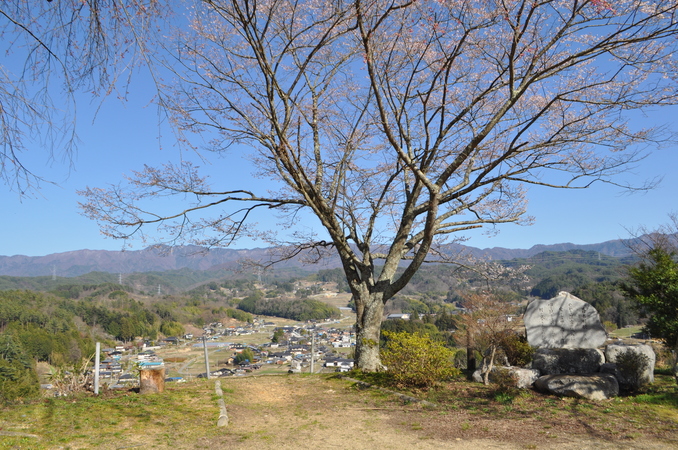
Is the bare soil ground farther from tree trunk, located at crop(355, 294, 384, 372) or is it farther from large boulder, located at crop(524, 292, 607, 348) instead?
tree trunk, located at crop(355, 294, 384, 372)

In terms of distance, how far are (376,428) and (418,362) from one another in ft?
6.10

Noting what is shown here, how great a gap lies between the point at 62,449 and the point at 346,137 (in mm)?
7274

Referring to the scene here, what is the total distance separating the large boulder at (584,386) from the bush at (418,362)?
4.39ft

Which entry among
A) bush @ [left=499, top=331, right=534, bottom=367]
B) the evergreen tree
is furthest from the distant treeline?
the evergreen tree

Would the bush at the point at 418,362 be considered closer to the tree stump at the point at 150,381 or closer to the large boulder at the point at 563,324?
the large boulder at the point at 563,324

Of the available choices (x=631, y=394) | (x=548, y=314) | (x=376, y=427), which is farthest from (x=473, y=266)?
(x=376, y=427)

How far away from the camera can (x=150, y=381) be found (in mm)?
5988

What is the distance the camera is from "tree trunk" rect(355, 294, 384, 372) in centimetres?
773

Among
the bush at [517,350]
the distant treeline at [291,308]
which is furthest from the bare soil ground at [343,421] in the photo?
the distant treeline at [291,308]

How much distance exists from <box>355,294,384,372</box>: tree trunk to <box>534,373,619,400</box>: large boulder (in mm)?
2949

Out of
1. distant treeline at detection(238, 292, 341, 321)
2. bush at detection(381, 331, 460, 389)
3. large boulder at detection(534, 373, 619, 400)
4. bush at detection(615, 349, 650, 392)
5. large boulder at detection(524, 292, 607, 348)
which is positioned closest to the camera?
large boulder at detection(534, 373, 619, 400)

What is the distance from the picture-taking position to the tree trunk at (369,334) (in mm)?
7734

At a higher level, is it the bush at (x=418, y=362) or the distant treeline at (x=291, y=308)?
the bush at (x=418, y=362)

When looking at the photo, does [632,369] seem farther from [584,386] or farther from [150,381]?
[150,381]
